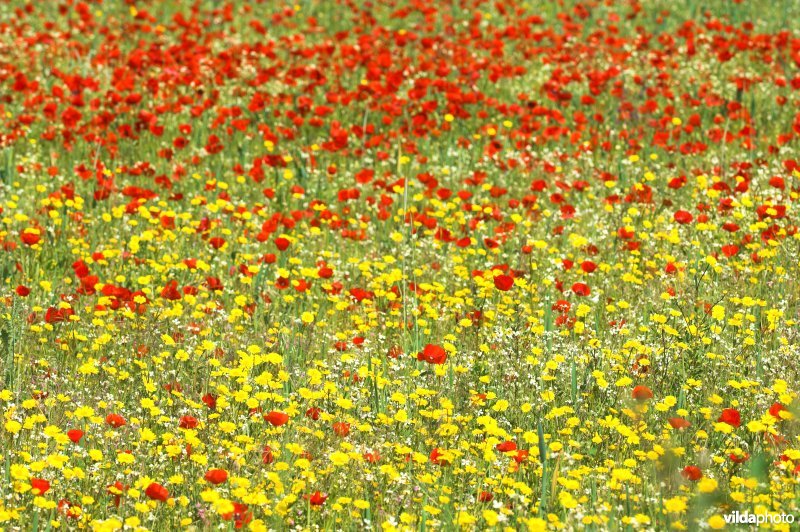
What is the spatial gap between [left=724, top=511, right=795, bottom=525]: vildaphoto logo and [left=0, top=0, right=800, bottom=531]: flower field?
0.10 feet

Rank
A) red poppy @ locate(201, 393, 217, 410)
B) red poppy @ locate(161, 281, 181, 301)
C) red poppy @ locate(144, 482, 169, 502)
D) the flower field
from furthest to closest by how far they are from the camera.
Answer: red poppy @ locate(161, 281, 181, 301)
red poppy @ locate(201, 393, 217, 410)
the flower field
red poppy @ locate(144, 482, 169, 502)

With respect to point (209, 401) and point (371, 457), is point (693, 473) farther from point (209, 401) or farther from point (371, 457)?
Result: point (209, 401)

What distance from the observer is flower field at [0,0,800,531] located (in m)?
3.78

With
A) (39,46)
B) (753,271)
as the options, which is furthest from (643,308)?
(39,46)

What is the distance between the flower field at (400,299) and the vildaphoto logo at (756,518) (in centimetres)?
3

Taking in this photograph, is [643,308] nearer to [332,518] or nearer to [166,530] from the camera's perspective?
[332,518]

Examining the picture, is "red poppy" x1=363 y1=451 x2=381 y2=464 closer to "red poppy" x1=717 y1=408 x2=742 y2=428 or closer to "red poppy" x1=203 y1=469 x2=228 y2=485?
"red poppy" x1=203 y1=469 x2=228 y2=485

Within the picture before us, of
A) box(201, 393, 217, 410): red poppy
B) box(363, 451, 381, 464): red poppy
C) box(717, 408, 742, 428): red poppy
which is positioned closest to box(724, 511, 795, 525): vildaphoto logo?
box(717, 408, 742, 428): red poppy

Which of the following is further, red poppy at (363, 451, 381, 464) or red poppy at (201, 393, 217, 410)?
red poppy at (201, 393, 217, 410)

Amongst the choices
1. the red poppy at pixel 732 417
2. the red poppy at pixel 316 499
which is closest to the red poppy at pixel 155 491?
the red poppy at pixel 316 499

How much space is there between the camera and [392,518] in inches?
137

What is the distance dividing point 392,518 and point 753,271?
313 cm

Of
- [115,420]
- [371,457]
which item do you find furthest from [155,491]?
[371,457]

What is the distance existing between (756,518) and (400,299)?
2.43m
